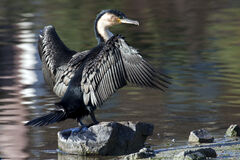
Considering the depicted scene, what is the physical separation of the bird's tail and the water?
1.16ft

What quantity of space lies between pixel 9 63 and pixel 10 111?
147 inches

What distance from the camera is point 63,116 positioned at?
6.27 m

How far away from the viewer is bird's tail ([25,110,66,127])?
6.15 meters

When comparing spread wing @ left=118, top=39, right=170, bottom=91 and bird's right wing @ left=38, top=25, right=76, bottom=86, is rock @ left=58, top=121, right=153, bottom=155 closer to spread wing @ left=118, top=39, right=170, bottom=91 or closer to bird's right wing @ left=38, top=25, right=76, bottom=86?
spread wing @ left=118, top=39, right=170, bottom=91

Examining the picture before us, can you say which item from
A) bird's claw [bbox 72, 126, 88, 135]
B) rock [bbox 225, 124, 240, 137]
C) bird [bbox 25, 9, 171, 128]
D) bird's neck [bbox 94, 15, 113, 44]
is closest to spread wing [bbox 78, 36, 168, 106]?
bird [bbox 25, 9, 171, 128]

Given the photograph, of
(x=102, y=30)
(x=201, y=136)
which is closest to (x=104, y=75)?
(x=102, y=30)

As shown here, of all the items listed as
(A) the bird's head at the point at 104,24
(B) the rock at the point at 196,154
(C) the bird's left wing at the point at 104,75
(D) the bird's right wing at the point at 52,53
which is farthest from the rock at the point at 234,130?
(D) the bird's right wing at the point at 52,53

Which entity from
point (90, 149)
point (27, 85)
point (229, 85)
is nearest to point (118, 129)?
point (90, 149)

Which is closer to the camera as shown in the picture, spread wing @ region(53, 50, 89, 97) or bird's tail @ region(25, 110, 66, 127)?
bird's tail @ region(25, 110, 66, 127)

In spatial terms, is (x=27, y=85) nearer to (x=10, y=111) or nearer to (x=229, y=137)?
(x=10, y=111)

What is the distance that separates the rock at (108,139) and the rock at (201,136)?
407 millimetres

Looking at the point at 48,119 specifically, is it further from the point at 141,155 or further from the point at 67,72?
the point at 141,155

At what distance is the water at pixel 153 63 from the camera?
281 inches

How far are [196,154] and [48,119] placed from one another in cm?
146
